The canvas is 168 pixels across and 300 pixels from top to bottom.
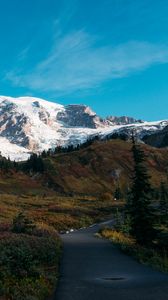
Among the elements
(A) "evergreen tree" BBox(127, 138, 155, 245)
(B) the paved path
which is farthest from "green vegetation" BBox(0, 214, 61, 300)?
(A) "evergreen tree" BBox(127, 138, 155, 245)

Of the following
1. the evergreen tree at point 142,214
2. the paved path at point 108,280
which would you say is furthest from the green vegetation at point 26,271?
the evergreen tree at point 142,214

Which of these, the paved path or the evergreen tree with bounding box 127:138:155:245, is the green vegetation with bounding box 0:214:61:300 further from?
the evergreen tree with bounding box 127:138:155:245

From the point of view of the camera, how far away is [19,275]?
→ 17.4 m

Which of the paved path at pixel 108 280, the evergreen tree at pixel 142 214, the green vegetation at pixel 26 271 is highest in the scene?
the evergreen tree at pixel 142 214

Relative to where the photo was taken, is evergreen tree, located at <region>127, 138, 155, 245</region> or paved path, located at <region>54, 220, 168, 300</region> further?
evergreen tree, located at <region>127, 138, 155, 245</region>

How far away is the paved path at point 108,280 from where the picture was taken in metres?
14.6

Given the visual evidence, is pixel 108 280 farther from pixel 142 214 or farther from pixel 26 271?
pixel 142 214

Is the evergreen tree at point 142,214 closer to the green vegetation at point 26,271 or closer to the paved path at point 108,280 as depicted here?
the paved path at point 108,280

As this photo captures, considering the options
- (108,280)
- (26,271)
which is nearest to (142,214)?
(108,280)

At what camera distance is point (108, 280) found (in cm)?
1791

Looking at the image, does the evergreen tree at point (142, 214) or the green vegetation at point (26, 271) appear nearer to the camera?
the green vegetation at point (26, 271)

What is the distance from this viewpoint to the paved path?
1458 cm

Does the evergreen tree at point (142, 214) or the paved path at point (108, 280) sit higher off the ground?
the evergreen tree at point (142, 214)

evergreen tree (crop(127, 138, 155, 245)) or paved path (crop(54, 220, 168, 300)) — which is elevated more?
evergreen tree (crop(127, 138, 155, 245))
